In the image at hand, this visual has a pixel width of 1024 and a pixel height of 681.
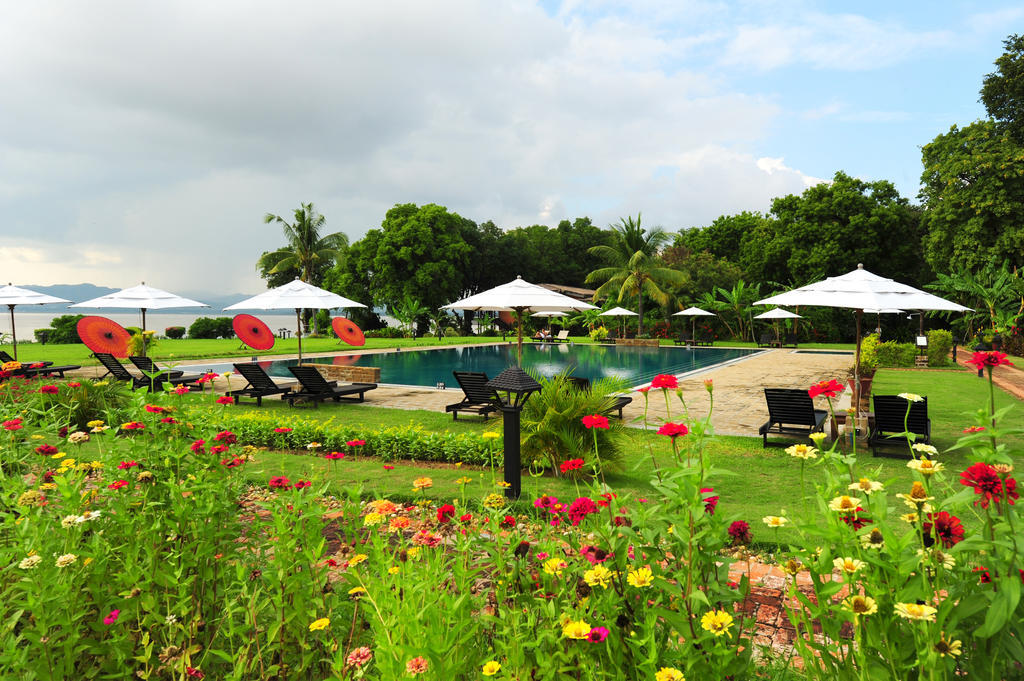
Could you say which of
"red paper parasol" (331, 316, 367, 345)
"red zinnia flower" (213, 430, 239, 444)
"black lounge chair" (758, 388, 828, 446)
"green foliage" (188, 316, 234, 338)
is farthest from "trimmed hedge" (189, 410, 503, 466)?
"green foliage" (188, 316, 234, 338)

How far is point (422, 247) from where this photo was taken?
41188mm

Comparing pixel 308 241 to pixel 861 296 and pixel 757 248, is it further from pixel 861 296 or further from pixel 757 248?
pixel 861 296

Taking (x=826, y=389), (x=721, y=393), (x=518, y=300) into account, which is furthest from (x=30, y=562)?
(x=721, y=393)

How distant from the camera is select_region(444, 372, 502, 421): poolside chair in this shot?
9828 millimetres

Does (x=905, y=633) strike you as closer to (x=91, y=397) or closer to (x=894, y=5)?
(x=91, y=397)

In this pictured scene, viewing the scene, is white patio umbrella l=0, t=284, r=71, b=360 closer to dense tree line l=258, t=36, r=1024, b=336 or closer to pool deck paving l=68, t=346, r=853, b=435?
pool deck paving l=68, t=346, r=853, b=435

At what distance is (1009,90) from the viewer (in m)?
24.5

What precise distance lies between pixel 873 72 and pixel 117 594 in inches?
618

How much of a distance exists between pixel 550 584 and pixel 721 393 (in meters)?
11.7

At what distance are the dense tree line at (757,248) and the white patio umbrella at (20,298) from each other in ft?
70.1

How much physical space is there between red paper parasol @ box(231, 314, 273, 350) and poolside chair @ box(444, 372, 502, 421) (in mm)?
8449

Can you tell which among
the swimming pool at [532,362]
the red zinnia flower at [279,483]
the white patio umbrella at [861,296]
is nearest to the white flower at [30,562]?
the red zinnia flower at [279,483]

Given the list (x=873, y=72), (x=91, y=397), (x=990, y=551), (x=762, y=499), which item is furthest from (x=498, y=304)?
(x=873, y=72)

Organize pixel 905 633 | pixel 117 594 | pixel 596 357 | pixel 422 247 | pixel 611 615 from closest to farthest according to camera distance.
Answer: pixel 905 633 → pixel 611 615 → pixel 117 594 → pixel 596 357 → pixel 422 247
